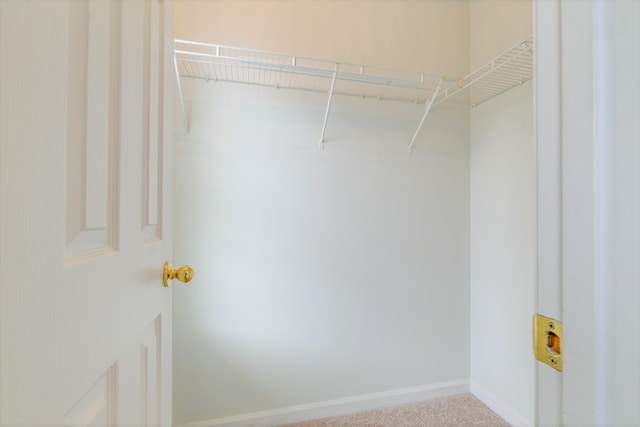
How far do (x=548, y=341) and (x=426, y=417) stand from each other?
5.04 feet

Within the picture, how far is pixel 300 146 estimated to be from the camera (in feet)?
5.07

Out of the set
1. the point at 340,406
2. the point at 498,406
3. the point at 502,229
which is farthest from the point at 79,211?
the point at 498,406

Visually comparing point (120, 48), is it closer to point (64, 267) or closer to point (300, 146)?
point (64, 267)

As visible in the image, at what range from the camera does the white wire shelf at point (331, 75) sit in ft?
4.21

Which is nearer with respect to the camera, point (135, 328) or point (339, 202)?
point (135, 328)

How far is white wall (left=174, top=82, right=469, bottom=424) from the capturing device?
1.42 meters

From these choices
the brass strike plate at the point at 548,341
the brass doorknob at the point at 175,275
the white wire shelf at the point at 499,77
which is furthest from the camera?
the white wire shelf at the point at 499,77

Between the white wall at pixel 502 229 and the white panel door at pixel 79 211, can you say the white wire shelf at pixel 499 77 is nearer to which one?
the white wall at pixel 502 229

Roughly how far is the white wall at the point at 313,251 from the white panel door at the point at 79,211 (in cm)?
85

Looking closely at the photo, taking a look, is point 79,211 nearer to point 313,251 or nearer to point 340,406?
point 313,251

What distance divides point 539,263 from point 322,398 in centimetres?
157

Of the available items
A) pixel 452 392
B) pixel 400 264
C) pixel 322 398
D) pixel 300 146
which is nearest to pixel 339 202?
pixel 300 146

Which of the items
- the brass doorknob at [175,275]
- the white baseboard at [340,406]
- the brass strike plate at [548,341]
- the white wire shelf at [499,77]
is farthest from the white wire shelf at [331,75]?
the white baseboard at [340,406]

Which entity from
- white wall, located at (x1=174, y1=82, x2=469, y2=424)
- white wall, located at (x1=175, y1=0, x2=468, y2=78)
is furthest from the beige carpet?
white wall, located at (x1=175, y1=0, x2=468, y2=78)
